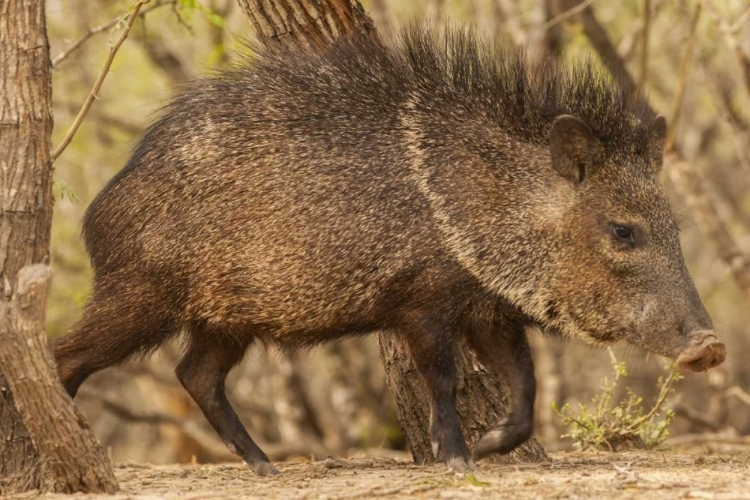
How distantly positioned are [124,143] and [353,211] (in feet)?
23.6

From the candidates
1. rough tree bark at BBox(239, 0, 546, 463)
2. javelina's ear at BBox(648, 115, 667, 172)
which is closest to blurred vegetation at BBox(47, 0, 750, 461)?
rough tree bark at BBox(239, 0, 546, 463)

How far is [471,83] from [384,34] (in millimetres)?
4035

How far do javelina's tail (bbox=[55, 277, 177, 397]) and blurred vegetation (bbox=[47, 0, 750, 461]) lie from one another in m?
4.02

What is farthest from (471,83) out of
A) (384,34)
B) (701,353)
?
(384,34)

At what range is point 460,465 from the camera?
4.40 meters

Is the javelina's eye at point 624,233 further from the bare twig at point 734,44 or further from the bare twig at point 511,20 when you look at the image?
the bare twig at point 511,20

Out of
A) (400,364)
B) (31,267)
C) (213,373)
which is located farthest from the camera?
(400,364)

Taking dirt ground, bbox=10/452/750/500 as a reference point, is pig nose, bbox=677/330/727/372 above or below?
above

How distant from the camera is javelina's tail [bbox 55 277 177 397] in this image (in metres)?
4.60

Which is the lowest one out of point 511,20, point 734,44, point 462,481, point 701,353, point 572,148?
point 462,481

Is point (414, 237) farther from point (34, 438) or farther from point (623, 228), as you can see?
point (34, 438)

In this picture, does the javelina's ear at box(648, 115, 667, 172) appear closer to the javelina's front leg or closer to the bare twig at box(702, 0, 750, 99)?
the javelina's front leg

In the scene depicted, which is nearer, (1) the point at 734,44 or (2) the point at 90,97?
(2) the point at 90,97

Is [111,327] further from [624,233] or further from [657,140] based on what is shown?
[657,140]
